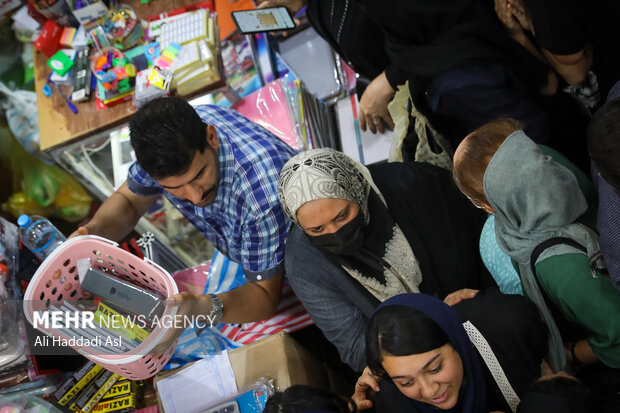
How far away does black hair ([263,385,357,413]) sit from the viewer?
5.04 feet

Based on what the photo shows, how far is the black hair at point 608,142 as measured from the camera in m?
1.07

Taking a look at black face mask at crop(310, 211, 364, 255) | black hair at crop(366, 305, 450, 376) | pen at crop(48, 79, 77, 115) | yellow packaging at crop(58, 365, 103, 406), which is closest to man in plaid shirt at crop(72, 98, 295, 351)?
black face mask at crop(310, 211, 364, 255)

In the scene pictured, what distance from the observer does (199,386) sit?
1896 millimetres

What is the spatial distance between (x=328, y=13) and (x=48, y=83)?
5.84ft

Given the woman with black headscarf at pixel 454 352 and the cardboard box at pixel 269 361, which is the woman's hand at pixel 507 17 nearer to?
the woman with black headscarf at pixel 454 352

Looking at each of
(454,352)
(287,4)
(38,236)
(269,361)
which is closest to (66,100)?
(38,236)

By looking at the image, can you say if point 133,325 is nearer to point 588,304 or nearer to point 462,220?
point 462,220

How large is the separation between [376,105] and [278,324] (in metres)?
0.98

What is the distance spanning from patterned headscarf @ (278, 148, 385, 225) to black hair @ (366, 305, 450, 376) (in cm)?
39

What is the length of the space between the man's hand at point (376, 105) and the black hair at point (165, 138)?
0.77 meters

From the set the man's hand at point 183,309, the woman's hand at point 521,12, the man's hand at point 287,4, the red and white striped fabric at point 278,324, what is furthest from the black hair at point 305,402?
the man's hand at point 287,4

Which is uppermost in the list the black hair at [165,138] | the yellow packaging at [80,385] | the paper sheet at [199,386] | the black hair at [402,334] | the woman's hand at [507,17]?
the woman's hand at [507,17]

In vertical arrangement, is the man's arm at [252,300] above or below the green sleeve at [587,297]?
below

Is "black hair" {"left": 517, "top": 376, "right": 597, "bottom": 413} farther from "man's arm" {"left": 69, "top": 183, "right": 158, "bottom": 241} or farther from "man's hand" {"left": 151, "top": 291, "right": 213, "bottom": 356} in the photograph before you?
"man's arm" {"left": 69, "top": 183, "right": 158, "bottom": 241}
